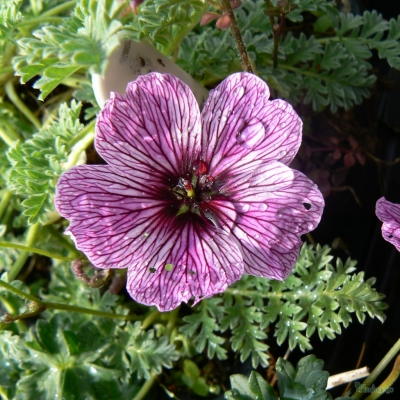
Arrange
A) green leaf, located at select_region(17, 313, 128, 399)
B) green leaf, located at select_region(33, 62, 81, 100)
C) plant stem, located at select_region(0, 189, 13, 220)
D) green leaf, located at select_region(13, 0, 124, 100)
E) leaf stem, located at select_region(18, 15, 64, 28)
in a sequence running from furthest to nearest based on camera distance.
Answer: plant stem, located at select_region(0, 189, 13, 220), leaf stem, located at select_region(18, 15, 64, 28), green leaf, located at select_region(17, 313, 128, 399), green leaf, located at select_region(33, 62, 81, 100), green leaf, located at select_region(13, 0, 124, 100)

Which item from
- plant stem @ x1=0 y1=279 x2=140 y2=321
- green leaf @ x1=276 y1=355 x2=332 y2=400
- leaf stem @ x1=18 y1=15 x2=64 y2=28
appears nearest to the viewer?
green leaf @ x1=276 y1=355 x2=332 y2=400

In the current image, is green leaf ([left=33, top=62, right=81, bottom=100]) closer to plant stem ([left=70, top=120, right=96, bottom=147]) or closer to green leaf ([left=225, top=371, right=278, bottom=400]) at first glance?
plant stem ([left=70, top=120, right=96, bottom=147])

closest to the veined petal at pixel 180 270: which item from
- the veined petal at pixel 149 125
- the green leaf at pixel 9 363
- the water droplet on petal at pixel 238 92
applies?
the veined petal at pixel 149 125

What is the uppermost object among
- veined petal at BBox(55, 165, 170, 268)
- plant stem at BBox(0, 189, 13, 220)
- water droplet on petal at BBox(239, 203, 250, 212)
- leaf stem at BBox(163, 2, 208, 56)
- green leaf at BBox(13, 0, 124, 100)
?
green leaf at BBox(13, 0, 124, 100)

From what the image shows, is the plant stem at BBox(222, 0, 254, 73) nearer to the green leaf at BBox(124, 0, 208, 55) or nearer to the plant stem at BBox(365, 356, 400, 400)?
the green leaf at BBox(124, 0, 208, 55)

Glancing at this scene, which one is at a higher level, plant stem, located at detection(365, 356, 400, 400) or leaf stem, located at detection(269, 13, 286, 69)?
leaf stem, located at detection(269, 13, 286, 69)

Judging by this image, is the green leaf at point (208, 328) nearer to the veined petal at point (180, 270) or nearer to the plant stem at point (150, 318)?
the plant stem at point (150, 318)

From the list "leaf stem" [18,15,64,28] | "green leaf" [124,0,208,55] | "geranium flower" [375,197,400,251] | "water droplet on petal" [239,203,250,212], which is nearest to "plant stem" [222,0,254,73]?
"green leaf" [124,0,208,55]

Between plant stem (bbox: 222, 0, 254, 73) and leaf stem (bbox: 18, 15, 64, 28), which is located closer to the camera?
plant stem (bbox: 222, 0, 254, 73)

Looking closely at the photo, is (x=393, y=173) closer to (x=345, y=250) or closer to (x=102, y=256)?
(x=345, y=250)
